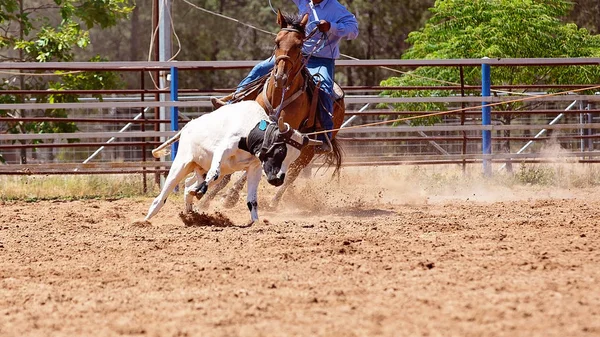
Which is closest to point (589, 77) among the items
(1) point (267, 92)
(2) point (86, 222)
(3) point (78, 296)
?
(1) point (267, 92)

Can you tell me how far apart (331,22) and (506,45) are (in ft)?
28.0

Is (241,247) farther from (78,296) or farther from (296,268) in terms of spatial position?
(78,296)

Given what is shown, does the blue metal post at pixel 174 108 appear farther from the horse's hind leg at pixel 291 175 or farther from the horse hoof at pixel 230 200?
the horse hoof at pixel 230 200

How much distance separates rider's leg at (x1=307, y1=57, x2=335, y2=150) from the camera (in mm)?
9914

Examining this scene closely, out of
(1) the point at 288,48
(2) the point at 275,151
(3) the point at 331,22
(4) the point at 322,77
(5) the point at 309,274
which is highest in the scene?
(3) the point at 331,22

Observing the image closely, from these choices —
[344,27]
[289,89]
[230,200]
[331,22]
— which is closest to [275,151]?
[289,89]

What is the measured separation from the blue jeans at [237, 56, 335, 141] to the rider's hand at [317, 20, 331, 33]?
0.54 meters

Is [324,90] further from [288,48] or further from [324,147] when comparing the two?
[288,48]

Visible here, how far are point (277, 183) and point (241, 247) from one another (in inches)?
62.7

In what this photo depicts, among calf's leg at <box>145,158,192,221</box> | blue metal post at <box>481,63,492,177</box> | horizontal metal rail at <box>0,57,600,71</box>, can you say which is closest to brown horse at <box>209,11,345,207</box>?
calf's leg at <box>145,158,192,221</box>

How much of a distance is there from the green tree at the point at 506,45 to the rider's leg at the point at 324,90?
6.83 meters

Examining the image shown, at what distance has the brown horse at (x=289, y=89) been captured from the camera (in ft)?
29.0

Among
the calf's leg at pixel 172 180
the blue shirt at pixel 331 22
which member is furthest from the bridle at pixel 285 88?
the calf's leg at pixel 172 180

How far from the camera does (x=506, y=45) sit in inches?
696
